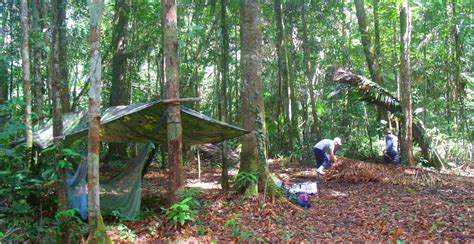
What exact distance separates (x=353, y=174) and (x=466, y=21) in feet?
19.6

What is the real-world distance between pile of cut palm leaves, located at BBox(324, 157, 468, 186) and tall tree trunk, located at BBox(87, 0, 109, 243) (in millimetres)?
5922

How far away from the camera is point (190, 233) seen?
17.2ft

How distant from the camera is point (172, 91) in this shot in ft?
17.6

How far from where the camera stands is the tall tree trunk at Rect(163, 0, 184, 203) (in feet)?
17.4

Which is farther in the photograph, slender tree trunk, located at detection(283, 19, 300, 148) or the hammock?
slender tree trunk, located at detection(283, 19, 300, 148)

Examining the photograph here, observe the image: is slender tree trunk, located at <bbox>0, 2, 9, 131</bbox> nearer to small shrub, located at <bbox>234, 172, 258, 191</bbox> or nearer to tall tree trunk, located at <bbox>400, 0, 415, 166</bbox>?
small shrub, located at <bbox>234, 172, 258, 191</bbox>

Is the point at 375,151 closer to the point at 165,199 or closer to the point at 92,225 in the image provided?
the point at 165,199

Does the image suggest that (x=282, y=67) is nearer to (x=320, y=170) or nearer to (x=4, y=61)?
(x=320, y=170)

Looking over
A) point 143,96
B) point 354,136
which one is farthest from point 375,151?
point 143,96

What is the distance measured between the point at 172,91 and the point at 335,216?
3.05 metres

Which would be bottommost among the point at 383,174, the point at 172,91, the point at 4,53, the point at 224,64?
the point at 383,174

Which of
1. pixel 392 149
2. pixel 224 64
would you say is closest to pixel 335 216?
pixel 224 64

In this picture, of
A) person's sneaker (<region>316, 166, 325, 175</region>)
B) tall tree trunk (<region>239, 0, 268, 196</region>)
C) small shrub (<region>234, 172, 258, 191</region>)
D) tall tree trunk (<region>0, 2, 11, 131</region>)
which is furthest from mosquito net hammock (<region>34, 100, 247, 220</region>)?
tall tree trunk (<region>0, 2, 11, 131</region>)

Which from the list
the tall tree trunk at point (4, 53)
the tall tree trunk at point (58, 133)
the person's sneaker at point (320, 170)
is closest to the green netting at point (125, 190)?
the tall tree trunk at point (58, 133)
